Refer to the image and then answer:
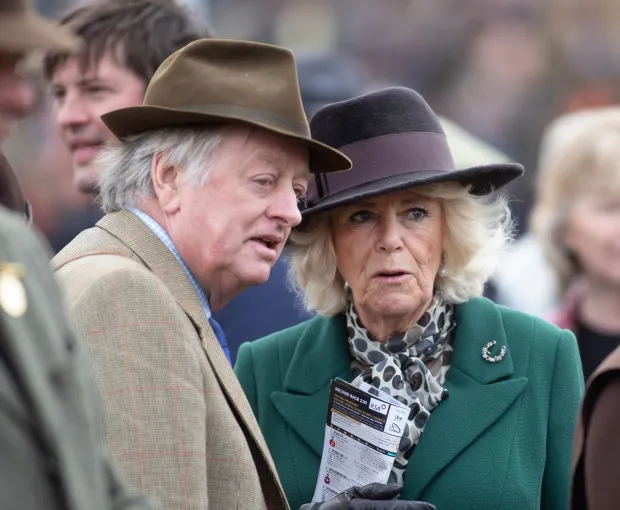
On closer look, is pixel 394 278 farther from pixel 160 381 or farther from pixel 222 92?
pixel 160 381

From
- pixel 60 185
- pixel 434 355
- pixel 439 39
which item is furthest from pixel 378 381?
pixel 439 39

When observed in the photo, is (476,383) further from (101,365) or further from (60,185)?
(60,185)

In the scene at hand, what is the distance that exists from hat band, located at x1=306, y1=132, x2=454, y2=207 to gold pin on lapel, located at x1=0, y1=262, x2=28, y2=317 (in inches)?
87.9

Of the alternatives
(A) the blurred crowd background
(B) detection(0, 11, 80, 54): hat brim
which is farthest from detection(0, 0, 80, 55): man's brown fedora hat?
(A) the blurred crowd background

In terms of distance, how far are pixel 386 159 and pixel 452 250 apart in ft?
1.31

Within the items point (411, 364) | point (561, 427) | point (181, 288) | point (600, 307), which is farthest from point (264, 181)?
point (600, 307)

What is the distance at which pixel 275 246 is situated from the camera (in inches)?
132

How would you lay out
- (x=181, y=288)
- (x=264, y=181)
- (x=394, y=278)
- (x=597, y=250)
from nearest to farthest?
(x=181, y=288) < (x=264, y=181) < (x=394, y=278) < (x=597, y=250)

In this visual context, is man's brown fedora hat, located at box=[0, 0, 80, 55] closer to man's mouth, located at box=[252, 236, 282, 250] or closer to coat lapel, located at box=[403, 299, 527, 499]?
man's mouth, located at box=[252, 236, 282, 250]

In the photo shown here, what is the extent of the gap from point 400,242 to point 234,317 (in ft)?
3.28

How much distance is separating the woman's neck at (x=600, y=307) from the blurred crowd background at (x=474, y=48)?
3956 mm

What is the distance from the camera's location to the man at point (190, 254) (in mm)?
2664

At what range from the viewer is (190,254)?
314 cm

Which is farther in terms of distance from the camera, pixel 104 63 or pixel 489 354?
pixel 104 63
